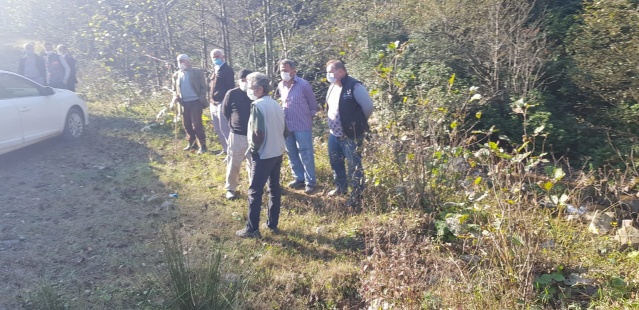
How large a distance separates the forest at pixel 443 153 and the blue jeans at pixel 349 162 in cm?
15

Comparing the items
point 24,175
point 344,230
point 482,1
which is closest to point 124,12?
point 24,175

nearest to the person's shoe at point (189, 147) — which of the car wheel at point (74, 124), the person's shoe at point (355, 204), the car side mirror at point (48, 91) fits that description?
the car wheel at point (74, 124)

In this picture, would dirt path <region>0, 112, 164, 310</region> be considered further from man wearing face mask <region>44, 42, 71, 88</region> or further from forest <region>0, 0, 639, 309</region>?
man wearing face mask <region>44, 42, 71, 88</region>

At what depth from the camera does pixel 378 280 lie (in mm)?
4547

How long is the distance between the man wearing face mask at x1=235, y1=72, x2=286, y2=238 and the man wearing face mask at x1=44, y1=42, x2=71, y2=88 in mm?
8161

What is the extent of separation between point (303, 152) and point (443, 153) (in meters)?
1.98

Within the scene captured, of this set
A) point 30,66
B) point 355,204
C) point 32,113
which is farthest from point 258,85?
point 30,66

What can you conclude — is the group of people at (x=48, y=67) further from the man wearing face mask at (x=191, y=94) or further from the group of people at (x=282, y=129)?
the group of people at (x=282, y=129)

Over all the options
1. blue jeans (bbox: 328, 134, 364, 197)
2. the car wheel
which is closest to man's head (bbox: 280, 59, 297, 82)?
blue jeans (bbox: 328, 134, 364, 197)

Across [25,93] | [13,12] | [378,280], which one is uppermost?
[13,12]

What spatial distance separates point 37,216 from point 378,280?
446cm

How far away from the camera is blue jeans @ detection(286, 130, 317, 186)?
6.76 m

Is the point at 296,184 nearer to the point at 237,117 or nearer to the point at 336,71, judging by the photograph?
the point at 237,117

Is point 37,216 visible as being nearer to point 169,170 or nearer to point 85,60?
point 169,170
